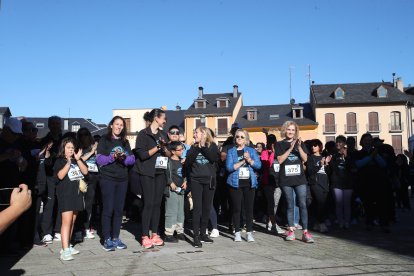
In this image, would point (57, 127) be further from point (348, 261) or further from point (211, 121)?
point (211, 121)

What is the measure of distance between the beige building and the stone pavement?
46114mm

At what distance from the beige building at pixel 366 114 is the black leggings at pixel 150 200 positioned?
4678 cm

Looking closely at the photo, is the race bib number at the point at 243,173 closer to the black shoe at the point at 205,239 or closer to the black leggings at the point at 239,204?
the black leggings at the point at 239,204

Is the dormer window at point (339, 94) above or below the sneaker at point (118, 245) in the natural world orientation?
above

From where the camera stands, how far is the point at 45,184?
269 inches

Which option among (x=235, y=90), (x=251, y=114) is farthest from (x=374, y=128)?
(x=235, y=90)

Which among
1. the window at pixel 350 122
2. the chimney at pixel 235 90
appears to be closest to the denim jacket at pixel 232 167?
the window at pixel 350 122

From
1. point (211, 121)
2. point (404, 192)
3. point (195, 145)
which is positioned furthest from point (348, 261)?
point (211, 121)

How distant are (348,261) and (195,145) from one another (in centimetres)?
285

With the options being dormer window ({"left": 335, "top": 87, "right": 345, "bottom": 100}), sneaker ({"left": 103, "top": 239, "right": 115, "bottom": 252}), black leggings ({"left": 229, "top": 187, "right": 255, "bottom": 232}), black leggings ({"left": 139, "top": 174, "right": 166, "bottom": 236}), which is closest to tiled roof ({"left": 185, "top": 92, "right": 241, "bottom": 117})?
dormer window ({"left": 335, "top": 87, "right": 345, "bottom": 100})

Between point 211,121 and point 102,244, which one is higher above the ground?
point 211,121

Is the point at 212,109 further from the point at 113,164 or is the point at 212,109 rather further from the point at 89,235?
the point at 113,164

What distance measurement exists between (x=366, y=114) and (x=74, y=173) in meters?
51.1

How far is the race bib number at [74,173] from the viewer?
5730 millimetres
